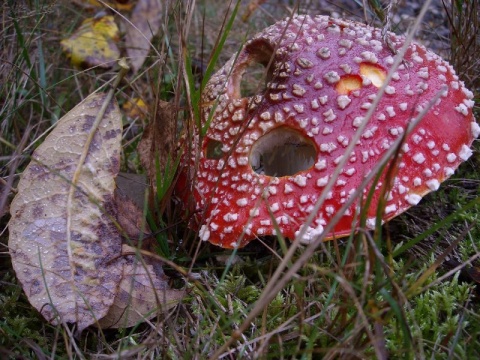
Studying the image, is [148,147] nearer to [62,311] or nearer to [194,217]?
[194,217]

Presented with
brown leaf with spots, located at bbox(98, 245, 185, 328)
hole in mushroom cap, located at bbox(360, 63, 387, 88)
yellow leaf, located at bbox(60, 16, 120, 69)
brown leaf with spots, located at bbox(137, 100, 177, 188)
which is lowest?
brown leaf with spots, located at bbox(98, 245, 185, 328)

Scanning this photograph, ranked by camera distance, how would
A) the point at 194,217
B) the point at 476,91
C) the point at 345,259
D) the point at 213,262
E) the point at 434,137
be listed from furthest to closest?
the point at 476,91, the point at 213,262, the point at 194,217, the point at 434,137, the point at 345,259

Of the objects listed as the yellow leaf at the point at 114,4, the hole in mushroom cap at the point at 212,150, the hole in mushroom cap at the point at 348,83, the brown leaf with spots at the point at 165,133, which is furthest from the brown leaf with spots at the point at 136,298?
the yellow leaf at the point at 114,4

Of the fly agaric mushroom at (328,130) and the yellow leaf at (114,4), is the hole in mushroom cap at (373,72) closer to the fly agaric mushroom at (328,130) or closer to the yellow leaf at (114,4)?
the fly agaric mushroom at (328,130)

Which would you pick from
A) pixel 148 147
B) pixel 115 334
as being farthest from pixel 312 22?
pixel 115 334

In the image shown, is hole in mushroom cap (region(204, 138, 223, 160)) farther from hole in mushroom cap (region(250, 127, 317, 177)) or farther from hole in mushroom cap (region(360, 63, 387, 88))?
hole in mushroom cap (region(360, 63, 387, 88))

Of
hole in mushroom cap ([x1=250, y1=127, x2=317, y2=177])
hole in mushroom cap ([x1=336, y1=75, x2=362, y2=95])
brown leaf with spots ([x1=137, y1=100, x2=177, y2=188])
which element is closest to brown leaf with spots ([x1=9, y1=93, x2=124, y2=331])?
brown leaf with spots ([x1=137, y1=100, x2=177, y2=188])

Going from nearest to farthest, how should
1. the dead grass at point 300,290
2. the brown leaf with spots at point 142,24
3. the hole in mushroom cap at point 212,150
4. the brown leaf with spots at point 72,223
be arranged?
1. the dead grass at point 300,290
2. the brown leaf with spots at point 72,223
3. the hole in mushroom cap at point 212,150
4. the brown leaf with spots at point 142,24
